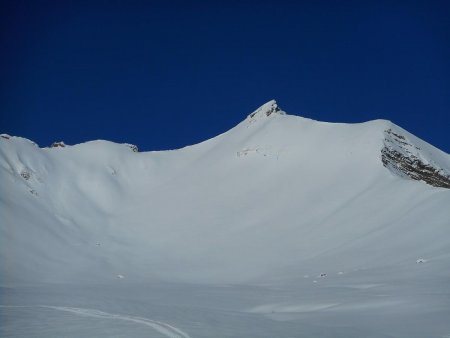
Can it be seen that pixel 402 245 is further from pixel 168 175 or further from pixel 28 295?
pixel 168 175

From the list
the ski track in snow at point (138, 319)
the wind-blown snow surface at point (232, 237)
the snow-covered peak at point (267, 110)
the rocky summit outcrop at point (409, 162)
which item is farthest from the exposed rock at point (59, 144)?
the ski track in snow at point (138, 319)

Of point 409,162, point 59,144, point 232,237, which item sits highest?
point 59,144

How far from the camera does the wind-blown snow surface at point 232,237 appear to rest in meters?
17.7

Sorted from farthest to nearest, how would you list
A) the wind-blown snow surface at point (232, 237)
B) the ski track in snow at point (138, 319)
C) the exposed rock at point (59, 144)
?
the exposed rock at point (59, 144), the wind-blown snow surface at point (232, 237), the ski track in snow at point (138, 319)

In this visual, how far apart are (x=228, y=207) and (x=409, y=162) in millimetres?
24290

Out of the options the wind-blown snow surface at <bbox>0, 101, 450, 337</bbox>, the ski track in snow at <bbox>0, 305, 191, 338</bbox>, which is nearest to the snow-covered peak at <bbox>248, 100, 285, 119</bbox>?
the wind-blown snow surface at <bbox>0, 101, 450, 337</bbox>

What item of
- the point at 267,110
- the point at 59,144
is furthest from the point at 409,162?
the point at 59,144

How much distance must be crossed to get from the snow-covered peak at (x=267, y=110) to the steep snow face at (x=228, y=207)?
923 mm

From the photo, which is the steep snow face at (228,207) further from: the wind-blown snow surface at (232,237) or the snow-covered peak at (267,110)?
the snow-covered peak at (267,110)

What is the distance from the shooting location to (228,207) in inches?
2522

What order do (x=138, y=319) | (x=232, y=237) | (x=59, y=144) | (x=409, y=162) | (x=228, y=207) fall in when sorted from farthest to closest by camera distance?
(x=59, y=144) → (x=228, y=207) → (x=409, y=162) → (x=232, y=237) → (x=138, y=319)

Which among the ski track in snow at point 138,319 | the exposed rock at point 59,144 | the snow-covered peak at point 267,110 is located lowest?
the ski track in snow at point 138,319

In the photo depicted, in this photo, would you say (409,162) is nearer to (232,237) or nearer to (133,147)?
(232,237)

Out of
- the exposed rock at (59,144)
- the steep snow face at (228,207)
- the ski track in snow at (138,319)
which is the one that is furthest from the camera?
the exposed rock at (59,144)
